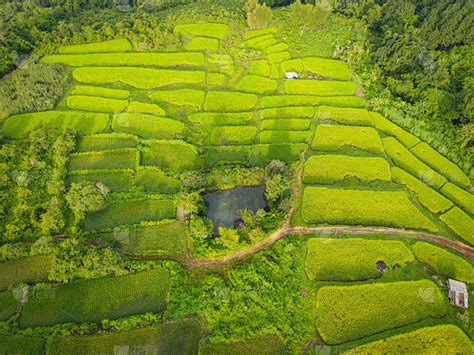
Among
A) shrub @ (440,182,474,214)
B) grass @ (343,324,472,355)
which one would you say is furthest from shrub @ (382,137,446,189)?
A: grass @ (343,324,472,355)

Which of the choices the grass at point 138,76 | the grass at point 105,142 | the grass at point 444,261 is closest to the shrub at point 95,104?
the grass at point 138,76

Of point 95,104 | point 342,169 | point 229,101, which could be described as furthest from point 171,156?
point 342,169

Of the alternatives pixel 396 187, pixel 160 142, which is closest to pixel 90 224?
pixel 160 142

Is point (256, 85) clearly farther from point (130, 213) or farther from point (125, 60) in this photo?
point (130, 213)

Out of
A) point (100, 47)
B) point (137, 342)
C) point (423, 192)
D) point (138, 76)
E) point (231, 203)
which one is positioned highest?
point (100, 47)

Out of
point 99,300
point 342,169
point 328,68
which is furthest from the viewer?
point 328,68

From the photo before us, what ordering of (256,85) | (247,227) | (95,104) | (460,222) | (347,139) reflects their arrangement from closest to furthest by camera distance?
(247,227) → (460,222) → (347,139) → (95,104) → (256,85)
